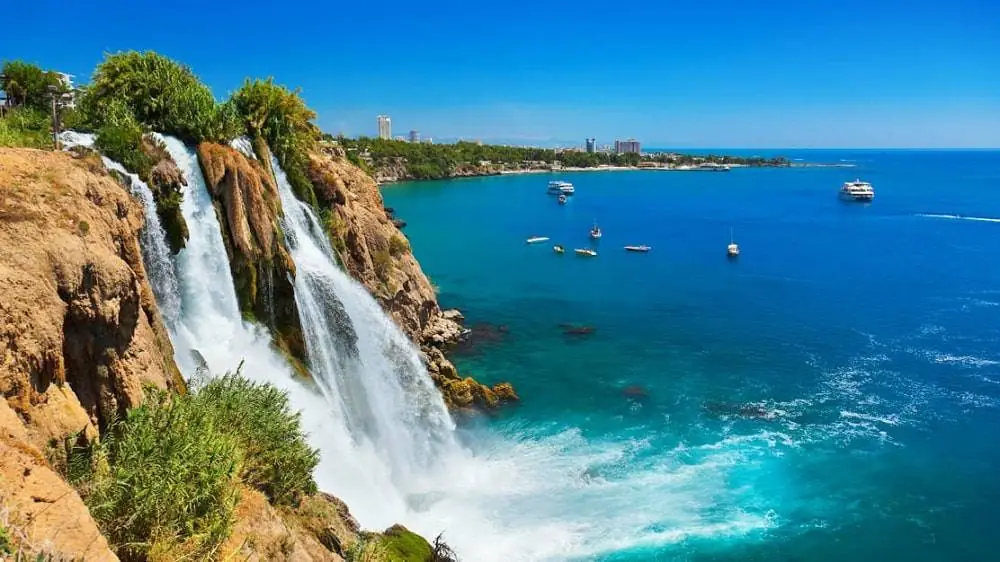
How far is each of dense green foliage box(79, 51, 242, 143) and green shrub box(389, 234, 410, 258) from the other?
46.7ft

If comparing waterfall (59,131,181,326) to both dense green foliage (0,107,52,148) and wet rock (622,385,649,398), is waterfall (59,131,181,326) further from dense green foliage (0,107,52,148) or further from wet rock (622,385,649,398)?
wet rock (622,385,649,398)

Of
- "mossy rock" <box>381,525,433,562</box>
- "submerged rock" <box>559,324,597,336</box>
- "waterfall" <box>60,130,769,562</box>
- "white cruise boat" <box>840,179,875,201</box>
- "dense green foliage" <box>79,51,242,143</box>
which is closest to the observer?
"mossy rock" <box>381,525,433,562</box>

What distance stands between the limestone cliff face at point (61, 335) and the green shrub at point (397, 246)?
21471 mm

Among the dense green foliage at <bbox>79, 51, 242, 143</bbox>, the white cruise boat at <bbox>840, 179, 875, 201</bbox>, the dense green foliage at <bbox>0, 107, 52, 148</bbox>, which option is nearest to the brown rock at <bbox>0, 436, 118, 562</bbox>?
the dense green foliage at <bbox>0, 107, 52, 148</bbox>

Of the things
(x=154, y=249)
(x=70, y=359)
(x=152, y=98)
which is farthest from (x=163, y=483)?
(x=152, y=98)

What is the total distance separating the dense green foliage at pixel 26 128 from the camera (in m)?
17.8

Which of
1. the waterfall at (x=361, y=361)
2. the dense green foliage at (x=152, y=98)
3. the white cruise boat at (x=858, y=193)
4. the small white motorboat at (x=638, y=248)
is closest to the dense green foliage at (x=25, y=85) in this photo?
the dense green foliage at (x=152, y=98)

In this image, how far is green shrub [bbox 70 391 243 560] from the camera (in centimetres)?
884

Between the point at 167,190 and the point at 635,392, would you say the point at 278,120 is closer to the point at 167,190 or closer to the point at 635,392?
the point at 167,190

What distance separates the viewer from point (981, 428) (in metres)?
30.0

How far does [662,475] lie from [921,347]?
79.2 ft

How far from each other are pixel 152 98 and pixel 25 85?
612 cm

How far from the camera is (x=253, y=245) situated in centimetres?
2284

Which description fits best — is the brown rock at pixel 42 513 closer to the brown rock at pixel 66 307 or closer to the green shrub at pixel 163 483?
the green shrub at pixel 163 483
